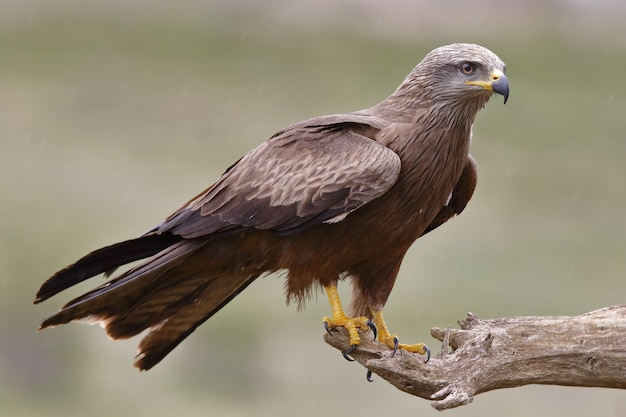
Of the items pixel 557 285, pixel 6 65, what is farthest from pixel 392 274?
pixel 6 65

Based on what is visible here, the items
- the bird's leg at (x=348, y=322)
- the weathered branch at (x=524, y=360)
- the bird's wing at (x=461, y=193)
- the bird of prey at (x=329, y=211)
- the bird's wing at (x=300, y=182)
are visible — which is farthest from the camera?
the bird's wing at (x=461, y=193)

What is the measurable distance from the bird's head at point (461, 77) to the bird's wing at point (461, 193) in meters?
0.49

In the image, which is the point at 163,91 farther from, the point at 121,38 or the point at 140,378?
the point at 140,378

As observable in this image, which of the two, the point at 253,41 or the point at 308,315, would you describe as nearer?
the point at 308,315

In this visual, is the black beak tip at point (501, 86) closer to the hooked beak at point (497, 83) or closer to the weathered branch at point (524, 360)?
the hooked beak at point (497, 83)

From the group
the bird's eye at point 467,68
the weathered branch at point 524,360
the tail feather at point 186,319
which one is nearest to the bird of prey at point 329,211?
the bird's eye at point 467,68

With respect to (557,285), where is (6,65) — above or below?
above

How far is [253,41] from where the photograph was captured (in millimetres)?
40312

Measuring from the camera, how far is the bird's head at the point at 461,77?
762 centimetres

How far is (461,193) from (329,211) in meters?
1.18

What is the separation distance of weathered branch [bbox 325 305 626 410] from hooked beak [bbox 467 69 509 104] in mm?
1347

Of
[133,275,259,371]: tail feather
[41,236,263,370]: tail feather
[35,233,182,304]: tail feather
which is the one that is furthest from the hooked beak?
[35,233,182,304]: tail feather

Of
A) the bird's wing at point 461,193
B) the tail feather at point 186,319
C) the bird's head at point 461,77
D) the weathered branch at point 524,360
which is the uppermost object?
the bird's head at point 461,77

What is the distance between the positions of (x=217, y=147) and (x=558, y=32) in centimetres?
1539
